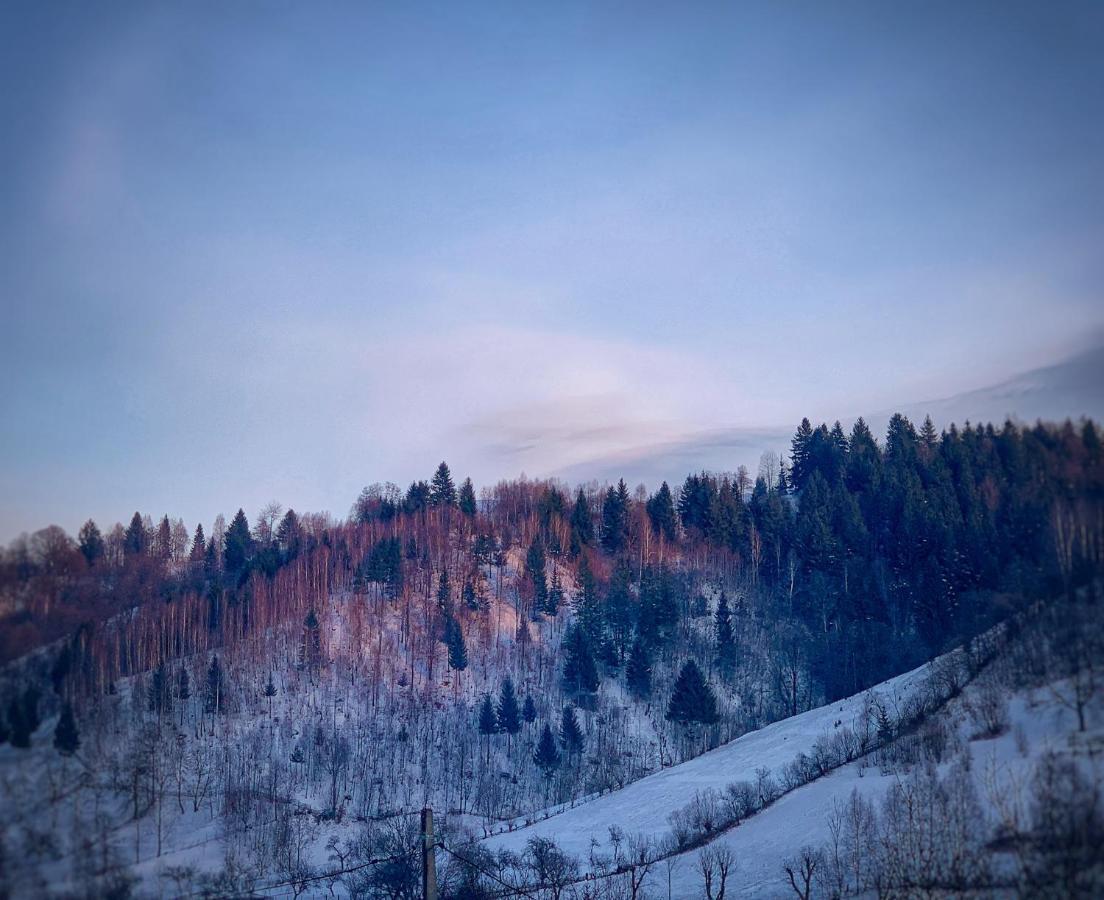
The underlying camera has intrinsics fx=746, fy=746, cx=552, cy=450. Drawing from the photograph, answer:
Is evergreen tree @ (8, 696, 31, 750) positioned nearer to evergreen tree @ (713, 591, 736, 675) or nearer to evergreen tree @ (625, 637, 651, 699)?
evergreen tree @ (625, 637, 651, 699)

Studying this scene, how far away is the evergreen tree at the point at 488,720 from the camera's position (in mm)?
68125

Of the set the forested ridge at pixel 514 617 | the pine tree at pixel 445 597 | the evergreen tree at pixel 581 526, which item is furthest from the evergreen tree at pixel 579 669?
the evergreen tree at pixel 581 526

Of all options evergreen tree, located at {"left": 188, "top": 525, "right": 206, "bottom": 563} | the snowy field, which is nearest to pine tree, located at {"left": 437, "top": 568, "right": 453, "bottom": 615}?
the snowy field

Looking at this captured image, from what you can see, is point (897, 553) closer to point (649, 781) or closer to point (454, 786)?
point (649, 781)

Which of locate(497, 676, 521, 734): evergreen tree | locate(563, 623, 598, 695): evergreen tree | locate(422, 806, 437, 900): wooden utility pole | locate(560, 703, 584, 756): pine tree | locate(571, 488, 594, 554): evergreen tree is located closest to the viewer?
locate(422, 806, 437, 900): wooden utility pole

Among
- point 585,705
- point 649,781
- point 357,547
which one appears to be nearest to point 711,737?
point 585,705

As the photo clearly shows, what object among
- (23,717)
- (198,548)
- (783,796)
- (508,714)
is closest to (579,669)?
(508,714)

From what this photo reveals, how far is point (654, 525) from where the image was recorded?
97250 millimetres

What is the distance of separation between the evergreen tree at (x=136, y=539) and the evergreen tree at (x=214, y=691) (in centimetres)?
1111

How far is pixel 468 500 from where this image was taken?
10031 centimetres

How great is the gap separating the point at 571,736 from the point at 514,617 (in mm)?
18953

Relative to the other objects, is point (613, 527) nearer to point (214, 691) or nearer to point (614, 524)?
point (614, 524)

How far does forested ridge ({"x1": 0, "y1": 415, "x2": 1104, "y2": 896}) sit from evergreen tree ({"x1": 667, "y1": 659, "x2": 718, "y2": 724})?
24 cm

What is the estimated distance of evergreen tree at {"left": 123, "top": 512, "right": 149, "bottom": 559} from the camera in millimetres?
16188
